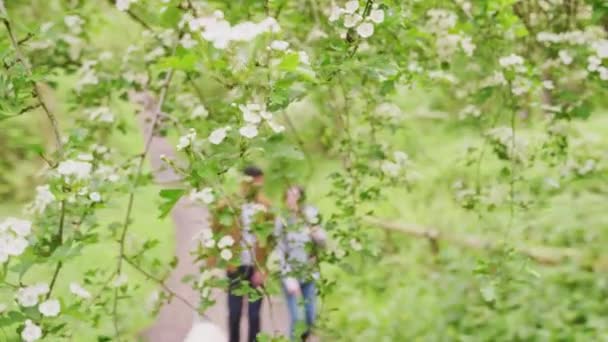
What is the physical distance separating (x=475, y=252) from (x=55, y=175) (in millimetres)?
5686

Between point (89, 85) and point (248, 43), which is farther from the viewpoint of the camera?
point (89, 85)

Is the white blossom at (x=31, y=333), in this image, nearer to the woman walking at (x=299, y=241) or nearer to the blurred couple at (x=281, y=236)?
the blurred couple at (x=281, y=236)

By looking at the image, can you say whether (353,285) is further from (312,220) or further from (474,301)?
(312,220)

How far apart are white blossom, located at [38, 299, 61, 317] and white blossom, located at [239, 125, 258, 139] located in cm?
62

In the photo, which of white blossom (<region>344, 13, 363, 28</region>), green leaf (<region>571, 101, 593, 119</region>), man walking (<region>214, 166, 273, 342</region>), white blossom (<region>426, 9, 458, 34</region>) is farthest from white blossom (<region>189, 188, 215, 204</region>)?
green leaf (<region>571, 101, 593, 119</region>)

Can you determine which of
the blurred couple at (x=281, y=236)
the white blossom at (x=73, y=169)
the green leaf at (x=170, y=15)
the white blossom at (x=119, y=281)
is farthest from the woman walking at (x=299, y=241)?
the white blossom at (x=73, y=169)

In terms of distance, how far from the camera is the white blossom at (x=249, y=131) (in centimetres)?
151

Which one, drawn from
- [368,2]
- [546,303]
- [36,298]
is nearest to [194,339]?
[36,298]

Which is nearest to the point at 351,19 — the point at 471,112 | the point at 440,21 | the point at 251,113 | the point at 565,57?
the point at 251,113

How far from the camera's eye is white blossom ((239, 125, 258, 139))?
4.96 ft

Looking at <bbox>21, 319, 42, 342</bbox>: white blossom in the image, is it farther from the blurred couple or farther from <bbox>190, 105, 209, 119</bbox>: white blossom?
<bbox>190, 105, 209, 119</bbox>: white blossom

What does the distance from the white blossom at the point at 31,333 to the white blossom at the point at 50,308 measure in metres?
0.04

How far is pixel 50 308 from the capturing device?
160cm

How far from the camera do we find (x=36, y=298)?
5.42 feet
